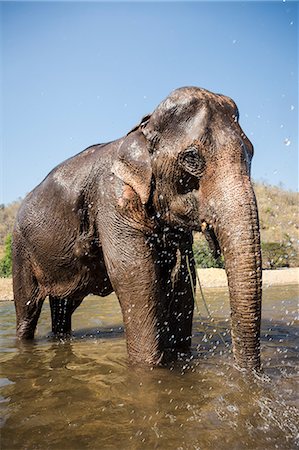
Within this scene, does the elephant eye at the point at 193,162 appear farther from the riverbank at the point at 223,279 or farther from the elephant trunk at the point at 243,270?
the riverbank at the point at 223,279

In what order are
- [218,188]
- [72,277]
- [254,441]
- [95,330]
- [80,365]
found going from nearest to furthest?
1. [254,441]
2. [218,188]
3. [80,365]
4. [72,277]
5. [95,330]

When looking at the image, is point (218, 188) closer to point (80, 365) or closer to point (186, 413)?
point (186, 413)

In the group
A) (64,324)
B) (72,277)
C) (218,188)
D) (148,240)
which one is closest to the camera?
(218,188)

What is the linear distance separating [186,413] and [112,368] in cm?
131

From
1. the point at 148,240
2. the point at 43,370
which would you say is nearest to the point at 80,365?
the point at 43,370

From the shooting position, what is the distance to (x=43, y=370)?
153 inches

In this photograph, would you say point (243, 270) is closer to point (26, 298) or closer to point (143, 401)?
point (143, 401)

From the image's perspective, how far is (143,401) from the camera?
2906 mm

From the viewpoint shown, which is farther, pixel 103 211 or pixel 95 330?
pixel 95 330

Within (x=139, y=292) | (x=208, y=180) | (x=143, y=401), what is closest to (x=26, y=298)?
(x=139, y=292)

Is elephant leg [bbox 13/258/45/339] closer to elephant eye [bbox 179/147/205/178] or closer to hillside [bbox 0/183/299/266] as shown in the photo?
elephant eye [bbox 179/147/205/178]

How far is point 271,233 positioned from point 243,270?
3370cm

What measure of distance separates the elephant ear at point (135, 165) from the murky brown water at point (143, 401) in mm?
1392

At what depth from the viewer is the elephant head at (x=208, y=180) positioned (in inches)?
108
